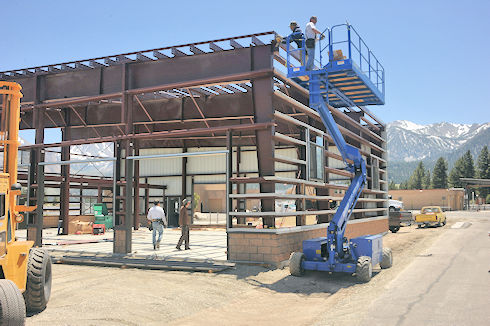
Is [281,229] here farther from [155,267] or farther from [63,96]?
[63,96]

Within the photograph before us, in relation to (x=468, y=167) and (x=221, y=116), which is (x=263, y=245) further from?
(x=468, y=167)

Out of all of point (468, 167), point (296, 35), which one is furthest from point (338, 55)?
point (468, 167)

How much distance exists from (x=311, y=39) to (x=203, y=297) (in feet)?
25.2

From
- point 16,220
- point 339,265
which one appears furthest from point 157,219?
point 16,220

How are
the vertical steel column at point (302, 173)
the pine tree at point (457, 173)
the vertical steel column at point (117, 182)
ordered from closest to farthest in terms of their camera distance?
the vertical steel column at point (302, 173)
the vertical steel column at point (117, 182)
the pine tree at point (457, 173)

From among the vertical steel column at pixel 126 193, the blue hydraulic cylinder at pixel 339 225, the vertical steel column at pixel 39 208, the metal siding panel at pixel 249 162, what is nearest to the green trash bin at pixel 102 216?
the vertical steel column at pixel 39 208

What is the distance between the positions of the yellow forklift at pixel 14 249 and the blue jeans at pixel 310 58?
312 inches

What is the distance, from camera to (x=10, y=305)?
574 centimetres

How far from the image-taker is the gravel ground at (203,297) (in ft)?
25.0

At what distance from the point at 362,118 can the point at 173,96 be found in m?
9.48

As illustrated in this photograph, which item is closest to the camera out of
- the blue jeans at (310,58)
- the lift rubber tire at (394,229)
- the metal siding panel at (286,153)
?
the blue jeans at (310,58)

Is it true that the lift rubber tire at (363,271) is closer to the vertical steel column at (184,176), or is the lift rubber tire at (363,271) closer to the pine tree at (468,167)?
the vertical steel column at (184,176)

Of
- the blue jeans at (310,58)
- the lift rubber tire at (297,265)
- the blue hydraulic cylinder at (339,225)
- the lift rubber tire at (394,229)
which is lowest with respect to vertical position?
the lift rubber tire at (394,229)

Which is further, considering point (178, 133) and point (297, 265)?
point (178, 133)
